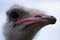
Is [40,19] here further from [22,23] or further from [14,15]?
[14,15]

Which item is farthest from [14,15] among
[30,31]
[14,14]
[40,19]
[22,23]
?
[40,19]

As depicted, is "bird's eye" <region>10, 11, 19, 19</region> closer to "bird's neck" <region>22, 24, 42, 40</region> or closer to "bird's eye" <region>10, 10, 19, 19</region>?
"bird's eye" <region>10, 10, 19, 19</region>

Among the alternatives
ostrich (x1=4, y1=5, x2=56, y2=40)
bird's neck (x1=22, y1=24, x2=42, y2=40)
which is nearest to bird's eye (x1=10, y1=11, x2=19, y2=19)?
ostrich (x1=4, y1=5, x2=56, y2=40)

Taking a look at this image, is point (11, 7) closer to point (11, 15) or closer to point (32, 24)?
point (11, 15)

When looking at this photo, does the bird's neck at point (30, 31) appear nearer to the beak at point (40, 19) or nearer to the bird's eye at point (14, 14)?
the beak at point (40, 19)

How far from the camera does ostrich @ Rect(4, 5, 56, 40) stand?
204 centimetres

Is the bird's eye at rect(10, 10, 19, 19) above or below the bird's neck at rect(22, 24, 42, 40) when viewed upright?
above

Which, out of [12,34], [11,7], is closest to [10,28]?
[12,34]

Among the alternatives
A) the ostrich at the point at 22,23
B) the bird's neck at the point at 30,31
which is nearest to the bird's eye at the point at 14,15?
the ostrich at the point at 22,23

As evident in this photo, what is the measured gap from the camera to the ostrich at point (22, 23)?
204cm

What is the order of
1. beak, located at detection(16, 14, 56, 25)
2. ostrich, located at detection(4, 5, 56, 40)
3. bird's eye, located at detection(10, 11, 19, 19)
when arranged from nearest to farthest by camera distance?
beak, located at detection(16, 14, 56, 25)
ostrich, located at detection(4, 5, 56, 40)
bird's eye, located at detection(10, 11, 19, 19)

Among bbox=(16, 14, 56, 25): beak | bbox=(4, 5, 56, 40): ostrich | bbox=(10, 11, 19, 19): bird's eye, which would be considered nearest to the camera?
bbox=(16, 14, 56, 25): beak

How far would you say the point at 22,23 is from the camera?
220cm

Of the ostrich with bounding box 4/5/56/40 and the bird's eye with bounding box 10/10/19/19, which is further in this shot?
the bird's eye with bounding box 10/10/19/19
